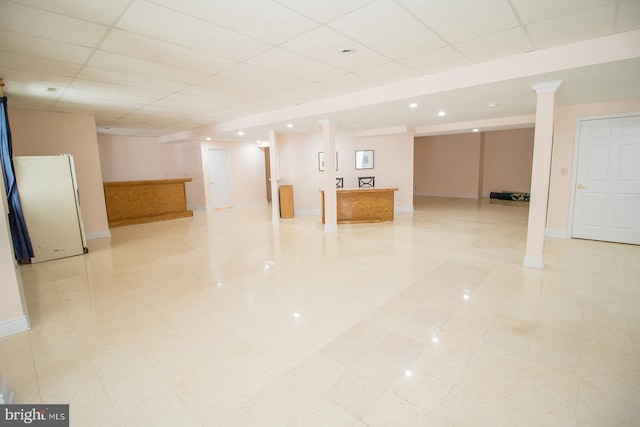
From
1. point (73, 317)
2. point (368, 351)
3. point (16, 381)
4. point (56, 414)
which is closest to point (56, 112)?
point (73, 317)

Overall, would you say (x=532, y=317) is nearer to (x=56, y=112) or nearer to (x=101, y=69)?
(x=101, y=69)

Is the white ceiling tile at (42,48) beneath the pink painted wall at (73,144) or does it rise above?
above

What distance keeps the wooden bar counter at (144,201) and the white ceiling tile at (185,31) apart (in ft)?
20.4

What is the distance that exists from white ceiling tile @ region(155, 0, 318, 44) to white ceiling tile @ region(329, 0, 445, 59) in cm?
36

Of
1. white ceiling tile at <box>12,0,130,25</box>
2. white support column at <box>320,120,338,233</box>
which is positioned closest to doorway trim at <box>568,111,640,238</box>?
white support column at <box>320,120,338,233</box>

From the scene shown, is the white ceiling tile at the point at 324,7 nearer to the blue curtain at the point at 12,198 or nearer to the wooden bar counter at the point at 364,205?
the blue curtain at the point at 12,198

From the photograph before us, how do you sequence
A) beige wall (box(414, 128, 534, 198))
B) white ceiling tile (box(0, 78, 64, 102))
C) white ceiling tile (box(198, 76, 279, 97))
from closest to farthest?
white ceiling tile (box(0, 78, 64, 102)) < white ceiling tile (box(198, 76, 279, 97)) < beige wall (box(414, 128, 534, 198))

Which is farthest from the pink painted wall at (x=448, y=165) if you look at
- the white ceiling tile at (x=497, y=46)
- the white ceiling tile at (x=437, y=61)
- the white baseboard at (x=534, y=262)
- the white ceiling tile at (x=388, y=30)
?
the white ceiling tile at (x=388, y=30)

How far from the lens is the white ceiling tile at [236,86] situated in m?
4.22

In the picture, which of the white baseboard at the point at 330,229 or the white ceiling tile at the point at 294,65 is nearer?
the white ceiling tile at the point at 294,65

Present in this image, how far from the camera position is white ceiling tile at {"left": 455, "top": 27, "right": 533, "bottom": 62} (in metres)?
2.98

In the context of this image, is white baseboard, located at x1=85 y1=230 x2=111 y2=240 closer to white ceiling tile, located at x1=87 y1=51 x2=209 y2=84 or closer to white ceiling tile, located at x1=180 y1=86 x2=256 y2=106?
white ceiling tile, located at x1=180 y1=86 x2=256 y2=106

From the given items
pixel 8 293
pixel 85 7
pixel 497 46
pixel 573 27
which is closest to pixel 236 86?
pixel 85 7

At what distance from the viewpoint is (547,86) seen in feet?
12.4
